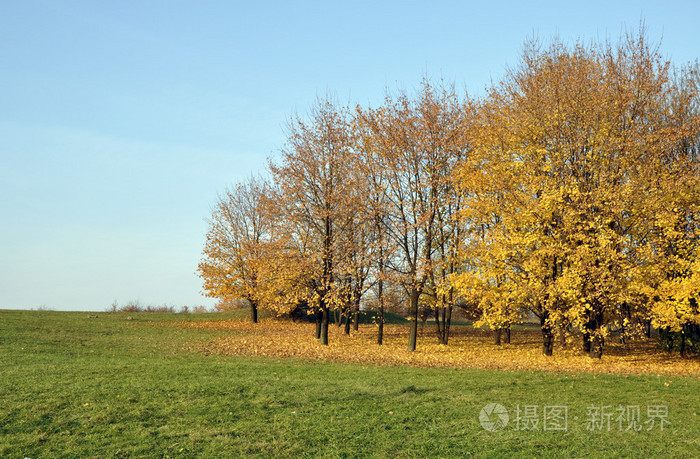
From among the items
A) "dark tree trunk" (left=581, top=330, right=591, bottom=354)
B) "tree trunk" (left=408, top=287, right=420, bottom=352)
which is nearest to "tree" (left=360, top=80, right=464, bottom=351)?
"tree trunk" (left=408, top=287, right=420, bottom=352)

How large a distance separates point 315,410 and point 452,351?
14.5 m

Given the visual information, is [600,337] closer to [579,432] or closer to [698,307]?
[698,307]

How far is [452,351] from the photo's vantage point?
83.3 ft

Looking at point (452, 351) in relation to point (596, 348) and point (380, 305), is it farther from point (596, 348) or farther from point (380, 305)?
point (596, 348)

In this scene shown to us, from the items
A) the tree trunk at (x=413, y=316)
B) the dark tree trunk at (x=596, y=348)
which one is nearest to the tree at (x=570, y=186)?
the dark tree trunk at (x=596, y=348)

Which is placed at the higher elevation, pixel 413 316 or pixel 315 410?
pixel 413 316

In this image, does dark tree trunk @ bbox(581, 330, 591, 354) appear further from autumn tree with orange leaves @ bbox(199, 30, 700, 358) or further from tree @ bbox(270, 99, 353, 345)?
tree @ bbox(270, 99, 353, 345)

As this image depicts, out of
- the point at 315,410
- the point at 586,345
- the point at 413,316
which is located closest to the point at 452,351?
the point at 413,316

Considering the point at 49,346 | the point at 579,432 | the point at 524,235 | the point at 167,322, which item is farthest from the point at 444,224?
the point at 167,322

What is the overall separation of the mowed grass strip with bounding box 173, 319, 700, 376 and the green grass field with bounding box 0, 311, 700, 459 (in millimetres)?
2405

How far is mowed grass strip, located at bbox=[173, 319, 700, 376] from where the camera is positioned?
67.6ft

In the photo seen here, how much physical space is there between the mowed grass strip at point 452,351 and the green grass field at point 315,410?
7.89 feet

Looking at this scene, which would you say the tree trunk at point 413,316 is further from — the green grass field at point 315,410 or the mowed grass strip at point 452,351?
the green grass field at point 315,410

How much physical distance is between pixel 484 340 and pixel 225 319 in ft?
73.1
